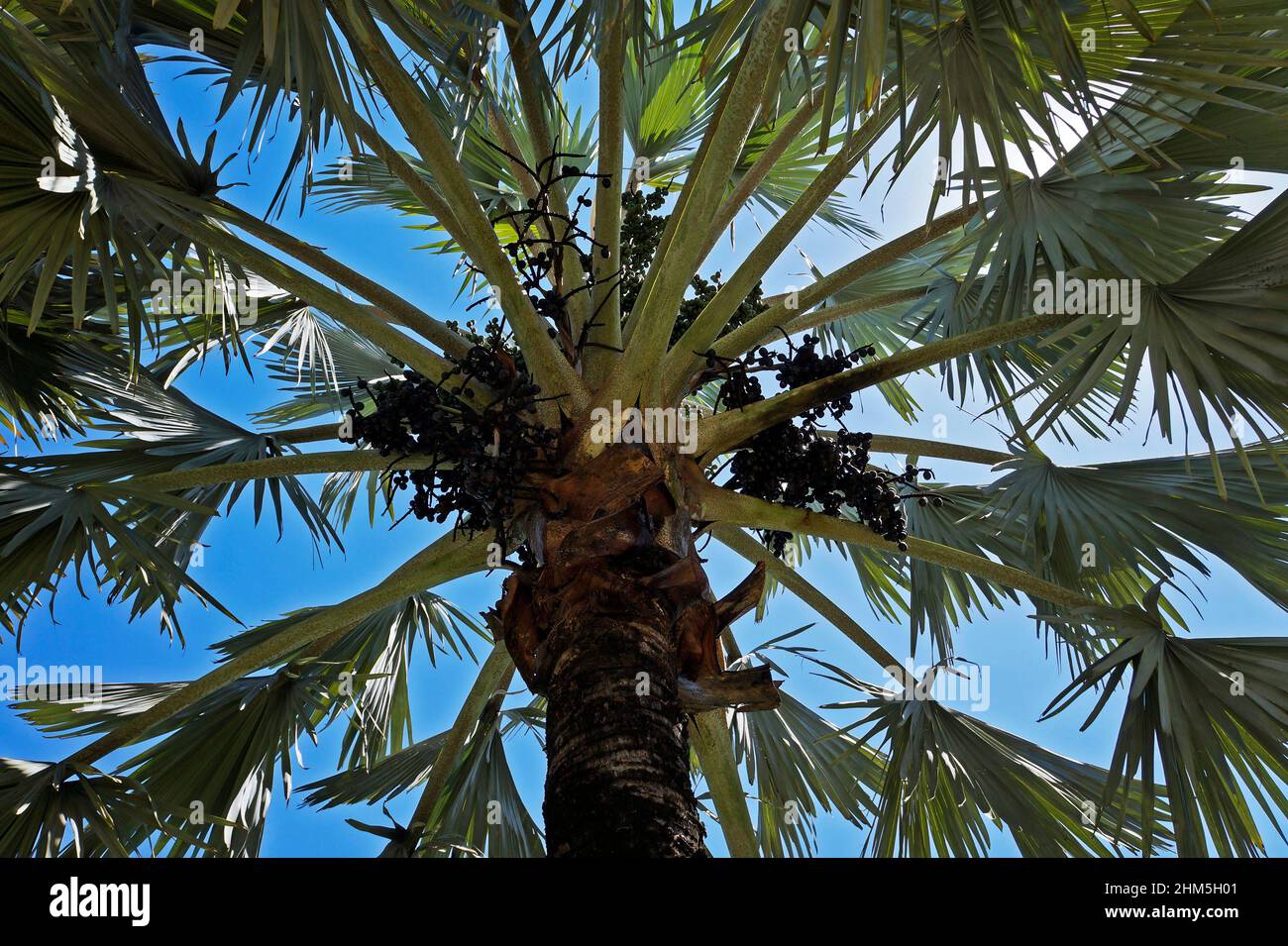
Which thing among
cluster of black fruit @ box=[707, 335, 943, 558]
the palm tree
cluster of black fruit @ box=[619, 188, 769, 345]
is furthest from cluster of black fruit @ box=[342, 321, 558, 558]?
cluster of black fruit @ box=[619, 188, 769, 345]

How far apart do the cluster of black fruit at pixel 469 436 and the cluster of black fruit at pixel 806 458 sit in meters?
0.78

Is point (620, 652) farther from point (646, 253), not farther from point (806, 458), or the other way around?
point (646, 253)

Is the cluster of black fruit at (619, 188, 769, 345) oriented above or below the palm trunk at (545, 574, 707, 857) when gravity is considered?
above

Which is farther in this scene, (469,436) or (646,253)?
(646,253)

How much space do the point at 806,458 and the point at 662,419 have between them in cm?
64

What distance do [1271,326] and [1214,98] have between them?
0.72 m

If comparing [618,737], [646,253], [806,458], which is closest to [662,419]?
[806,458]

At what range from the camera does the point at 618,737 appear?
9.93 ft

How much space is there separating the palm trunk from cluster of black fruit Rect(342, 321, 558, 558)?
0.60 metres

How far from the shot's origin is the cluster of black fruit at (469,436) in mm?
3770

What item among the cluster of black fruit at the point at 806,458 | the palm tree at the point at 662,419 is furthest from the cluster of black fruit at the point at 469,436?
the cluster of black fruit at the point at 806,458

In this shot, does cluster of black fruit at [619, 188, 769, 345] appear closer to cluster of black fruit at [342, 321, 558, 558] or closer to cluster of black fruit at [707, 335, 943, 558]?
cluster of black fruit at [707, 335, 943, 558]

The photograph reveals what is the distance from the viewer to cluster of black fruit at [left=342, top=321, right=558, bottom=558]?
3770 mm

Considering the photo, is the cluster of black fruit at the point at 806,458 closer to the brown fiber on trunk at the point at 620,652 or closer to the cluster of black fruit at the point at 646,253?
the brown fiber on trunk at the point at 620,652
